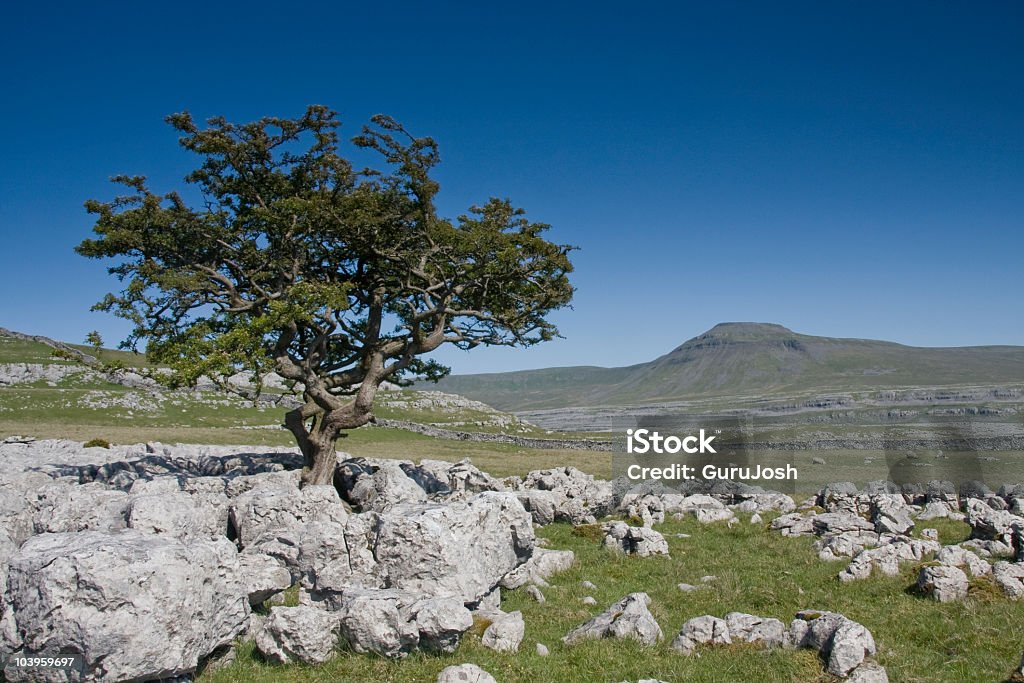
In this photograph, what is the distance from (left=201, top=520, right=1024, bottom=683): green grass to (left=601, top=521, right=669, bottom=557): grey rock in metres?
0.46

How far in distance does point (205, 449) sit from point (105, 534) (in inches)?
1435

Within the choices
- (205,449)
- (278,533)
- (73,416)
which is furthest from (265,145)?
(73,416)

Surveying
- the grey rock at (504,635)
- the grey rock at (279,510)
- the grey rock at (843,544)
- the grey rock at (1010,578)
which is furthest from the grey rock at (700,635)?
the grey rock at (843,544)

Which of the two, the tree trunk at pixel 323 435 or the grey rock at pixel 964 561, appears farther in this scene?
the tree trunk at pixel 323 435

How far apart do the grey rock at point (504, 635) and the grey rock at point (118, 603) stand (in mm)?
4660

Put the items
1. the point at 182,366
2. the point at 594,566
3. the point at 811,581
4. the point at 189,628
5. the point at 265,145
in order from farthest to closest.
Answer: the point at 265,145 → the point at 182,366 → the point at 594,566 → the point at 811,581 → the point at 189,628

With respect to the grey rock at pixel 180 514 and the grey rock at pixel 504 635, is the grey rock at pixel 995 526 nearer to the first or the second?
the grey rock at pixel 504 635

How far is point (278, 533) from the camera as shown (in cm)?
1589

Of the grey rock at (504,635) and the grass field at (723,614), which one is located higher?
the grey rock at (504,635)

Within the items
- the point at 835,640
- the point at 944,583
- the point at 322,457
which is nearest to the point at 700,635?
the point at 835,640

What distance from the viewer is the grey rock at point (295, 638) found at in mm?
11672

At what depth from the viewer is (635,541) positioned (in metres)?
21.6

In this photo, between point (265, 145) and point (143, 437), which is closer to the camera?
point (265, 145)

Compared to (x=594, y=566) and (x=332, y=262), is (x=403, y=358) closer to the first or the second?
(x=332, y=262)
